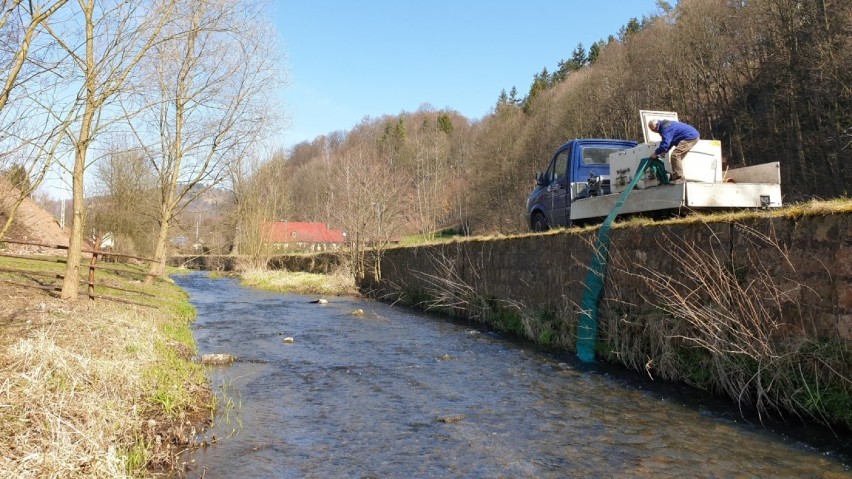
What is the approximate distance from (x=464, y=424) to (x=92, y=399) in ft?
11.2

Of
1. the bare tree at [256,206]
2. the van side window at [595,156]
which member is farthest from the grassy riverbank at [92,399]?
the bare tree at [256,206]

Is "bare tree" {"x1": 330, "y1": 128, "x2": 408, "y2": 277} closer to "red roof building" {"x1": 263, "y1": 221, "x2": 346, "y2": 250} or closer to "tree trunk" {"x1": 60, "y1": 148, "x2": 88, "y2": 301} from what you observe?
"red roof building" {"x1": 263, "y1": 221, "x2": 346, "y2": 250}

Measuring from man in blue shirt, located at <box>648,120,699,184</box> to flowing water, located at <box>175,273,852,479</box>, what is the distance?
3.02m

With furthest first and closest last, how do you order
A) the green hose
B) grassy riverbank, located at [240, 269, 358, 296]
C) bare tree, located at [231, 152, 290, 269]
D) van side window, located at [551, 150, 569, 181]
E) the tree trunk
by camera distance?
bare tree, located at [231, 152, 290, 269]
grassy riverbank, located at [240, 269, 358, 296]
van side window, located at [551, 150, 569, 181]
the tree trunk
the green hose

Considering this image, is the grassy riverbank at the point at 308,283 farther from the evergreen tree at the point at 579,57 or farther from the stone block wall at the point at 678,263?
the evergreen tree at the point at 579,57

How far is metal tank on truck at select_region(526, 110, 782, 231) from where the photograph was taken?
8047 millimetres

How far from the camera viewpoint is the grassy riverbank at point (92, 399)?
3842 millimetres

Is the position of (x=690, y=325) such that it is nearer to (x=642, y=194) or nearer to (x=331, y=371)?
(x=642, y=194)

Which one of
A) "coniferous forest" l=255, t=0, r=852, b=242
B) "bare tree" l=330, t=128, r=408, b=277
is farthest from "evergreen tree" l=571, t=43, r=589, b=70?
"bare tree" l=330, t=128, r=408, b=277

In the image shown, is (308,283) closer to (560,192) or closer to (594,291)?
(560,192)

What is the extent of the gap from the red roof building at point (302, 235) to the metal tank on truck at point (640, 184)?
16193 mm

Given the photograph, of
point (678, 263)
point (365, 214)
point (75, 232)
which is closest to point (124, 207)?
point (365, 214)

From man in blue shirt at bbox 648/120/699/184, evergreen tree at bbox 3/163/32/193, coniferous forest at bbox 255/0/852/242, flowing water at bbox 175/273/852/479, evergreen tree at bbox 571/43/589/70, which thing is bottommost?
flowing water at bbox 175/273/852/479

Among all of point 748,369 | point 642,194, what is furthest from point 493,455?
point 642,194
